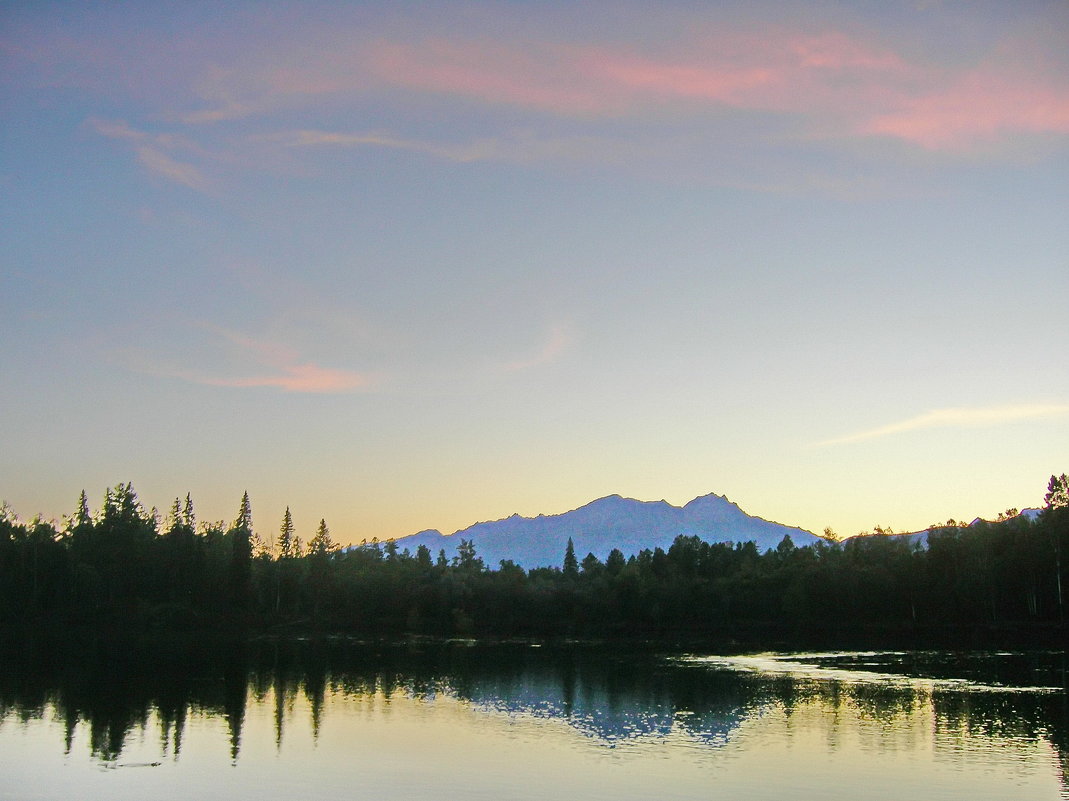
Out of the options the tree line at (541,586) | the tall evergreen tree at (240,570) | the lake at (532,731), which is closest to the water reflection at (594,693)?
the lake at (532,731)

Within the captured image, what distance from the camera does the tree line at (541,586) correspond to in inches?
4269

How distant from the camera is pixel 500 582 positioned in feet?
469

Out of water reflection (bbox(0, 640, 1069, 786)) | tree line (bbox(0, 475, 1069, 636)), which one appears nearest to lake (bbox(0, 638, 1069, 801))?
water reflection (bbox(0, 640, 1069, 786))

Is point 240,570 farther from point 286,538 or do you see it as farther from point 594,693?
point 594,693

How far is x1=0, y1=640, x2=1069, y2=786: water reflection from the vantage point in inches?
1534

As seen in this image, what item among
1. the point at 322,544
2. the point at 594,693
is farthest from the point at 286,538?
the point at 594,693

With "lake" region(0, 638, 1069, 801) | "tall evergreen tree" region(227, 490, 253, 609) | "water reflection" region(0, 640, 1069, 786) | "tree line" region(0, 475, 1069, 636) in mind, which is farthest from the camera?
"tall evergreen tree" region(227, 490, 253, 609)

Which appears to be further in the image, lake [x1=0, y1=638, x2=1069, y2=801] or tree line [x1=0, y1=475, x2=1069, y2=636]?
tree line [x1=0, y1=475, x2=1069, y2=636]

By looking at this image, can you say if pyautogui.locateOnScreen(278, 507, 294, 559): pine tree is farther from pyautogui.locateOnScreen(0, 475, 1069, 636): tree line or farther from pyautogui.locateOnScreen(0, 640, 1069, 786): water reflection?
pyautogui.locateOnScreen(0, 640, 1069, 786): water reflection

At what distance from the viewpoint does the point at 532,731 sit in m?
40.1

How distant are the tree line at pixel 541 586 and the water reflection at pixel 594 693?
2859 centimetres

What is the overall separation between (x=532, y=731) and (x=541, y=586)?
104m

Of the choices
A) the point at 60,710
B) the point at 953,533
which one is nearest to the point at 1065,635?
the point at 953,533

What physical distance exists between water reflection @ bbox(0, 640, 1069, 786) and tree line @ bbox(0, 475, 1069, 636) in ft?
93.8
